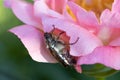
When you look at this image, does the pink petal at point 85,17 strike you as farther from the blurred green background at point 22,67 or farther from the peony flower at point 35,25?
the blurred green background at point 22,67

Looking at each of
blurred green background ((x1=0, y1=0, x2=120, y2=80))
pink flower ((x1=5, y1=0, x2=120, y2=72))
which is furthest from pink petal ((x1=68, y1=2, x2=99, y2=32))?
blurred green background ((x1=0, y1=0, x2=120, y2=80))

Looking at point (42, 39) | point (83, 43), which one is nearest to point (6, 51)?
point (42, 39)

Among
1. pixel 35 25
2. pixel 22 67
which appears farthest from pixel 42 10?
pixel 22 67

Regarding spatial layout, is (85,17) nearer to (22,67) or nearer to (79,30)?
(79,30)

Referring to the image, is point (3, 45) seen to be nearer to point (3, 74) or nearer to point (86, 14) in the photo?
point (3, 74)

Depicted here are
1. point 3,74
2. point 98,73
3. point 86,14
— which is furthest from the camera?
point 3,74

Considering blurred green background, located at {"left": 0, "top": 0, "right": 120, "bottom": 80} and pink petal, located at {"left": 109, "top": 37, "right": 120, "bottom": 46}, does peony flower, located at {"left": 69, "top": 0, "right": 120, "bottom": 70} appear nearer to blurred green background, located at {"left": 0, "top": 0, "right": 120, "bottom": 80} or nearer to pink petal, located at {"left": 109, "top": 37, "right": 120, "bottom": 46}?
pink petal, located at {"left": 109, "top": 37, "right": 120, "bottom": 46}
